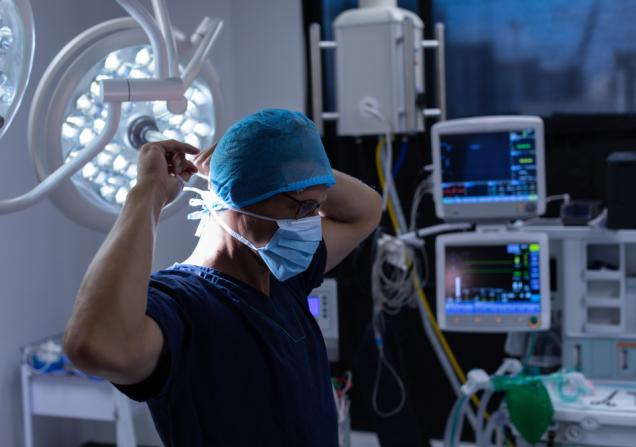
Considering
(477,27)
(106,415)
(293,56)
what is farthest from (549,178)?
(106,415)

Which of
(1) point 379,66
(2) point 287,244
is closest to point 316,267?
(2) point 287,244

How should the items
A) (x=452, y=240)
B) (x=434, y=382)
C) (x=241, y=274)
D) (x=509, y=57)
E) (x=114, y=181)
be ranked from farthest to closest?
(x=434, y=382), (x=509, y=57), (x=452, y=240), (x=241, y=274), (x=114, y=181)

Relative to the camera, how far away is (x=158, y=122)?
1.58 metres

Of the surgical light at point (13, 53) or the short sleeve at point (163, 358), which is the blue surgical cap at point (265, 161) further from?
the surgical light at point (13, 53)

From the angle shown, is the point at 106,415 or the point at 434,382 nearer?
the point at 106,415

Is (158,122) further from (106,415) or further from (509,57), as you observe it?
(509,57)

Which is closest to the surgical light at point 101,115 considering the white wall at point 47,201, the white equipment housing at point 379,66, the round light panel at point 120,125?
the round light panel at point 120,125

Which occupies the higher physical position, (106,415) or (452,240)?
(452,240)

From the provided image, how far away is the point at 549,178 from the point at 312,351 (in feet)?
7.53

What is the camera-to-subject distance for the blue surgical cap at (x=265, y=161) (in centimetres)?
155

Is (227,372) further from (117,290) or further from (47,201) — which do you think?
(47,201)

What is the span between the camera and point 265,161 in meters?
1.56

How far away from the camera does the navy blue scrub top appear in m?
1.44

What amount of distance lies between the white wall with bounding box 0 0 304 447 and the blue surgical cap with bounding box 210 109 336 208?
2.38 metres
